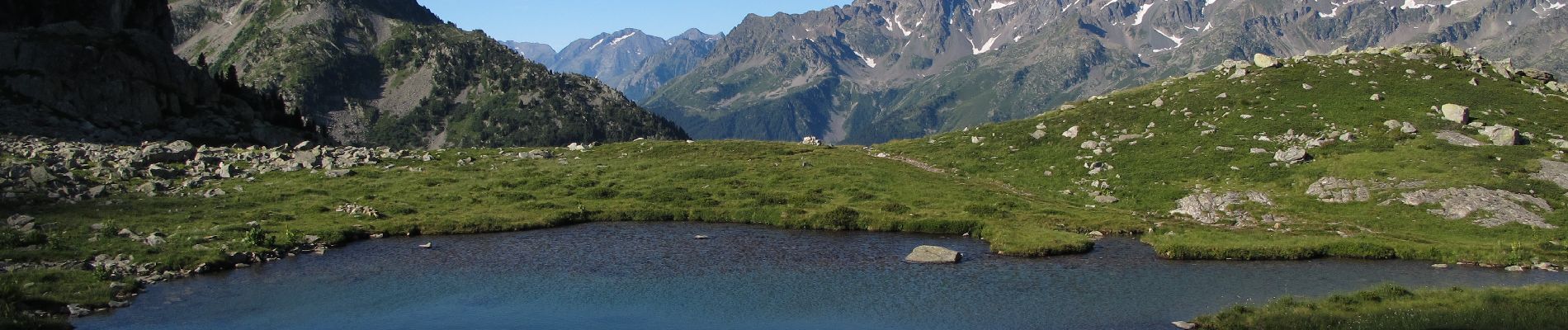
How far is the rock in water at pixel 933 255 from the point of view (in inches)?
2004

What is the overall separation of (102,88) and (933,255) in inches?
3844

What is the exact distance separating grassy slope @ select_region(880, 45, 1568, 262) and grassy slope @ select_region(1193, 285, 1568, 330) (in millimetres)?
12615

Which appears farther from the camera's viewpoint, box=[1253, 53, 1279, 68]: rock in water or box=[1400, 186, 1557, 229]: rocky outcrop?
box=[1253, 53, 1279, 68]: rock in water

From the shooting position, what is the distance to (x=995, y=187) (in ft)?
247

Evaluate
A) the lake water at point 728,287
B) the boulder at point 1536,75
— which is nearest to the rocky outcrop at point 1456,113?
the boulder at point 1536,75

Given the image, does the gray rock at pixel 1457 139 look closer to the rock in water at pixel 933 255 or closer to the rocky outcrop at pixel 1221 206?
the rocky outcrop at pixel 1221 206

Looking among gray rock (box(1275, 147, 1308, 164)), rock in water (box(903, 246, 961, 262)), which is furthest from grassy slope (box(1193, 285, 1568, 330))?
gray rock (box(1275, 147, 1308, 164))

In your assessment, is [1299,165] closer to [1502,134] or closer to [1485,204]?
[1485,204]

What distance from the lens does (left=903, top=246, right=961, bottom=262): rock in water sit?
2004 inches

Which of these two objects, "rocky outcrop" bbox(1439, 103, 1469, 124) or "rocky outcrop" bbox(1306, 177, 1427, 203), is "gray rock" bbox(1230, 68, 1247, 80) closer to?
"rocky outcrop" bbox(1439, 103, 1469, 124)

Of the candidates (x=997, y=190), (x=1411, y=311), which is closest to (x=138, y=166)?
(x=997, y=190)

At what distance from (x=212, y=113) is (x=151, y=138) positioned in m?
19.1

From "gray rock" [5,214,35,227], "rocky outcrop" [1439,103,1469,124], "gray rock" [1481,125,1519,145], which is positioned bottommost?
"gray rock" [5,214,35,227]

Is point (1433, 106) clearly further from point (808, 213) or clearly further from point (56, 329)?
point (56, 329)
